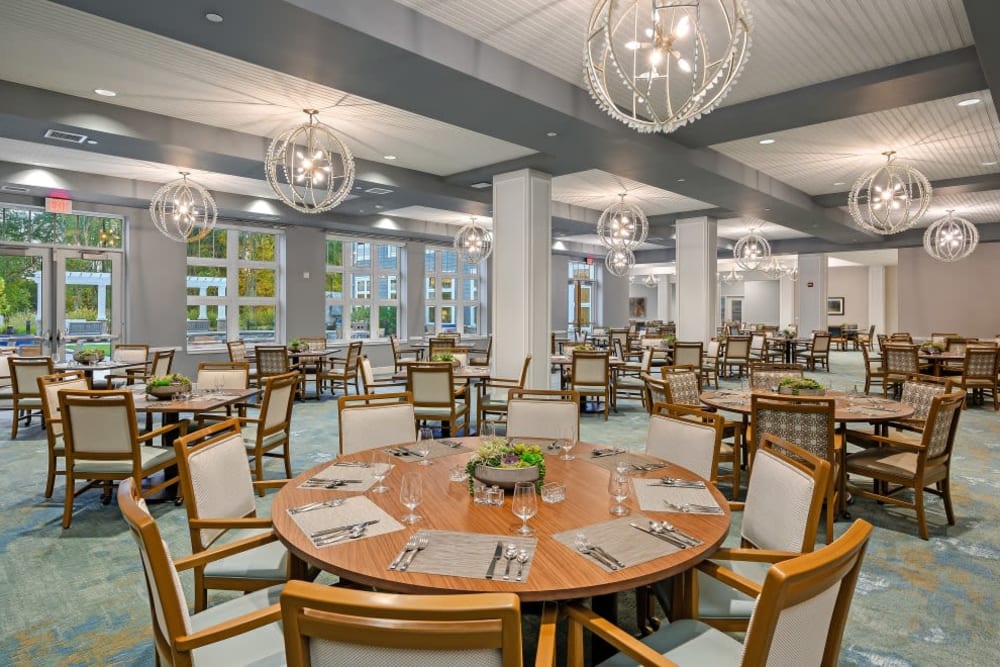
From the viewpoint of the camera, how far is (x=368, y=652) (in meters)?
0.98

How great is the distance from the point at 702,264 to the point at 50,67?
31.1 ft

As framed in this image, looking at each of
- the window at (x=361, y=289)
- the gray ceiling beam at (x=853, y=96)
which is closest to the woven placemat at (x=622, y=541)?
the gray ceiling beam at (x=853, y=96)

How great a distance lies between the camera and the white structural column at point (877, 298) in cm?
2133

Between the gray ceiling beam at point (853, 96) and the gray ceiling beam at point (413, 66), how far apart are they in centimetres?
74

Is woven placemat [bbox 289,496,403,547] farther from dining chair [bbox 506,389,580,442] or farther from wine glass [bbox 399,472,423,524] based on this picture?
dining chair [bbox 506,389,580,442]

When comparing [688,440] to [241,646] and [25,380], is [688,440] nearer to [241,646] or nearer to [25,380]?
[241,646]

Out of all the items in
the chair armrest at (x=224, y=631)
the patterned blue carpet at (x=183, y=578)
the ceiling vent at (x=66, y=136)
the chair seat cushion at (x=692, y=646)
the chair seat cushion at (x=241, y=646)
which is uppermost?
the ceiling vent at (x=66, y=136)

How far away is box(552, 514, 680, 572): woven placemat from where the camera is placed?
1.61m

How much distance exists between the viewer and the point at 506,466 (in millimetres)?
2113

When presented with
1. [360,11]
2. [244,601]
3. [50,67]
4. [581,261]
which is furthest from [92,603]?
[581,261]

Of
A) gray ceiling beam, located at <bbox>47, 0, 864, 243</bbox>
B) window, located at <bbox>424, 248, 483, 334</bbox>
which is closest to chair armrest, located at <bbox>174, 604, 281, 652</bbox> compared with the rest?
gray ceiling beam, located at <bbox>47, 0, 864, 243</bbox>

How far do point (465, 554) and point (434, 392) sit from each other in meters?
3.79

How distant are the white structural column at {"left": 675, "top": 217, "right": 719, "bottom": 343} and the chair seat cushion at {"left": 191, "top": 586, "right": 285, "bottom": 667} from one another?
9870 millimetres

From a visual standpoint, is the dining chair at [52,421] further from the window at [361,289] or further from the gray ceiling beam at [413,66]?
the window at [361,289]
